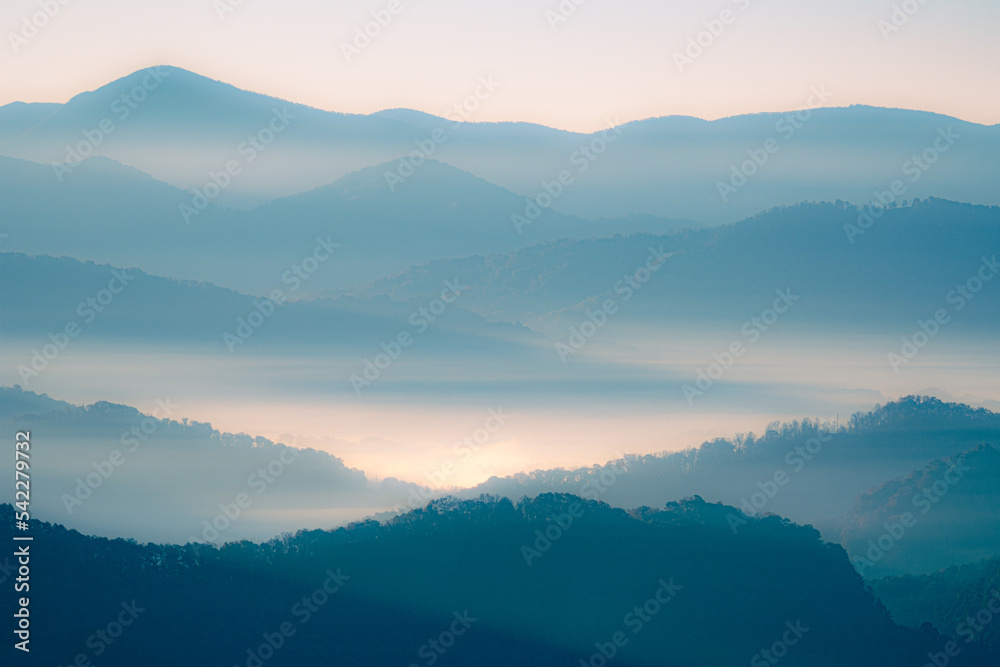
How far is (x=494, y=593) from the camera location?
359ft

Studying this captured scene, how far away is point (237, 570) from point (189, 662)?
8798 mm

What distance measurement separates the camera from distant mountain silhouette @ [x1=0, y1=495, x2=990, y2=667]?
8531 centimetres

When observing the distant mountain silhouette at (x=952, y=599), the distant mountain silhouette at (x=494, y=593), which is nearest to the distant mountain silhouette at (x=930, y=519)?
the distant mountain silhouette at (x=952, y=599)

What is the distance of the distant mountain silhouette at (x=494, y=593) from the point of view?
85312 mm

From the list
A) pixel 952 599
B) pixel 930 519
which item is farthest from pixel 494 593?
pixel 930 519

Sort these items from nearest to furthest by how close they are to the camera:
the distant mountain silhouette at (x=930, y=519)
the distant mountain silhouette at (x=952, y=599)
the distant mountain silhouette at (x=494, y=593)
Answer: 1. the distant mountain silhouette at (x=494, y=593)
2. the distant mountain silhouette at (x=952, y=599)
3. the distant mountain silhouette at (x=930, y=519)

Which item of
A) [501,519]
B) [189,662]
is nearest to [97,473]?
[189,662]

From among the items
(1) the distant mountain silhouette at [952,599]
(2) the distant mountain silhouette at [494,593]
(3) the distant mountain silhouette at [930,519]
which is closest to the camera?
(2) the distant mountain silhouette at [494,593]

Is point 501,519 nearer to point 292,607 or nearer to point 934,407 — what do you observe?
point 292,607

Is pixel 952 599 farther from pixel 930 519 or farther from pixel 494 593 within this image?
pixel 494 593

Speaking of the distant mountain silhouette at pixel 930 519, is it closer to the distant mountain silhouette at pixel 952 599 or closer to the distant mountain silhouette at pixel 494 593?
the distant mountain silhouette at pixel 952 599

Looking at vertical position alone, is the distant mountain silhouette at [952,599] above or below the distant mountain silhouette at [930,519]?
below

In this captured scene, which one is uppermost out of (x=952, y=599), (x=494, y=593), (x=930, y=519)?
(x=930, y=519)

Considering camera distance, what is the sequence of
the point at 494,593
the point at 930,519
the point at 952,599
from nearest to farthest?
the point at 494,593 → the point at 952,599 → the point at 930,519
